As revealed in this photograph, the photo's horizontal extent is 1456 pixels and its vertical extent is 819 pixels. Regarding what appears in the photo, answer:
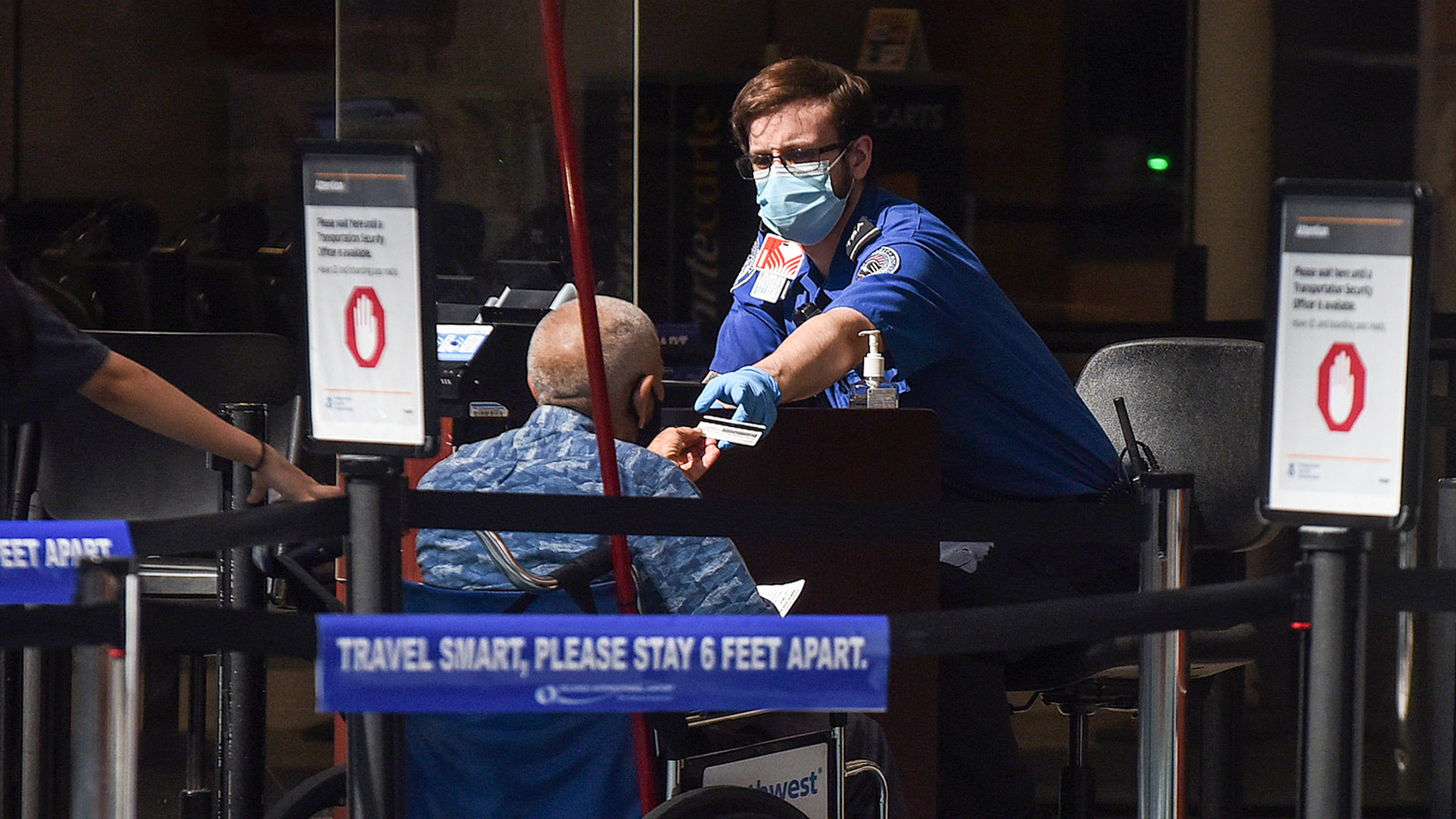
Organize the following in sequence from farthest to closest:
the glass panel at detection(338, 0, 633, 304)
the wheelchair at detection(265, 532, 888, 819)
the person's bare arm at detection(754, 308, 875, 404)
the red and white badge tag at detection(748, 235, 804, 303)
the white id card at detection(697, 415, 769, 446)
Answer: the glass panel at detection(338, 0, 633, 304) → the red and white badge tag at detection(748, 235, 804, 303) → the person's bare arm at detection(754, 308, 875, 404) → the white id card at detection(697, 415, 769, 446) → the wheelchair at detection(265, 532, 888, 819)

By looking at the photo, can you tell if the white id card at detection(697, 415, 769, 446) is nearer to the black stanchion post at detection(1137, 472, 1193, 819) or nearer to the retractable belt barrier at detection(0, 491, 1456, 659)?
the retractable belt barrier at detection(0, 491, 1456, 659)

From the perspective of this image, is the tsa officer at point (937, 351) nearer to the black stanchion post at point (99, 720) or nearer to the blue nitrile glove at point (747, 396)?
the blue nitrile glove at point (747, 396)

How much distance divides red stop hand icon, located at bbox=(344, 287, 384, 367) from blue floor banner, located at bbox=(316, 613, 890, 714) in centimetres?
29

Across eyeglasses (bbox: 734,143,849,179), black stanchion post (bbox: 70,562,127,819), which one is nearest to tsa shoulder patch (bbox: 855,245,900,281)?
eyeglasses (bbox: 734,143,849,179)

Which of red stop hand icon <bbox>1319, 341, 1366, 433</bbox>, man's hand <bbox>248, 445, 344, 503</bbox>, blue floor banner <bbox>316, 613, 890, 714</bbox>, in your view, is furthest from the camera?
man's hand <bbox>248, 445, 344, 503</bbox>

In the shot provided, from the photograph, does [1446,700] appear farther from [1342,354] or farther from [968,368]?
[1342,354]

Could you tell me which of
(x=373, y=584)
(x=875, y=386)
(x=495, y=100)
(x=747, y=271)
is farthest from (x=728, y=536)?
(x=495, y=100)

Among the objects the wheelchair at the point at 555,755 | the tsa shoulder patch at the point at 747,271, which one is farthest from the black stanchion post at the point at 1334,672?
the tsa shoulder patch at the point at 747,271

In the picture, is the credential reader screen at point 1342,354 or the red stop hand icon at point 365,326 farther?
the red stop hand icon at point 365,326

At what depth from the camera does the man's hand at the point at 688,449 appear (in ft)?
7.50

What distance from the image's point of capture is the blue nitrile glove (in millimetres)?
2256

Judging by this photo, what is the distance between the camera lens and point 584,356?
2.17 m

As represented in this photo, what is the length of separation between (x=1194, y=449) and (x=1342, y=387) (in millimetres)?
1555

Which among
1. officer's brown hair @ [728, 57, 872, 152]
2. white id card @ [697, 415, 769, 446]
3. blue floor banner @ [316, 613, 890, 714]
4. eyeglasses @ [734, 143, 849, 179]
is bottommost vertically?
blue floor banner @ [316, 613, 890, 714]
